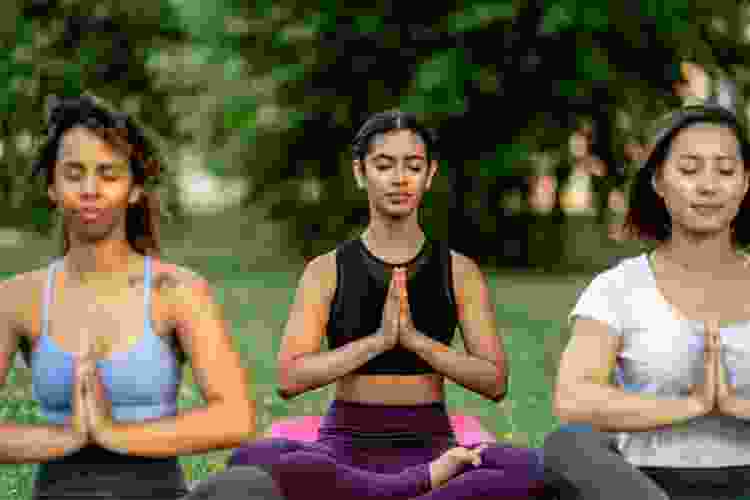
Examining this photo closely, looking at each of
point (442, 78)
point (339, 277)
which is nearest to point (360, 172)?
point (339, 277)

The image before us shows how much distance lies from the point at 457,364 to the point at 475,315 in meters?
0.32

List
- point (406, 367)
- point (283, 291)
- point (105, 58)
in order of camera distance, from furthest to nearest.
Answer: point (105, 58), point (283, 291), point (406, 367)

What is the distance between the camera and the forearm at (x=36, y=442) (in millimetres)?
3168

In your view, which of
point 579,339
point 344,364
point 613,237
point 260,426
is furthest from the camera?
point 260,426

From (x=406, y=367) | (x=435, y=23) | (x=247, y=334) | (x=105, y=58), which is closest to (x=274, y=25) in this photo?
(x=435, y=23)

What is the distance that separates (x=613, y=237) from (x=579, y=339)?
1.76ft

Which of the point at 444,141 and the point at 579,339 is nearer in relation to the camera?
the point at 579,339

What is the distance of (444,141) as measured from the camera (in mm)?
21547

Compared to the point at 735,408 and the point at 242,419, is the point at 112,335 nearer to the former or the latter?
the point at 242,419

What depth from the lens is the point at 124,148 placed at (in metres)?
3.41

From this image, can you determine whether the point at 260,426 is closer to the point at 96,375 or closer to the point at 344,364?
the point at 344,364

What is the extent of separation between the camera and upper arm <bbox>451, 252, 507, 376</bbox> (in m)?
4.63

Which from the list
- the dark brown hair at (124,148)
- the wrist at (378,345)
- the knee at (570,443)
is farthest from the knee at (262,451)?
the dark brown hair at (124,148)

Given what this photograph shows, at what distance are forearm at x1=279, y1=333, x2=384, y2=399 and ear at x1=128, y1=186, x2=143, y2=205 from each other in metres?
1.23
